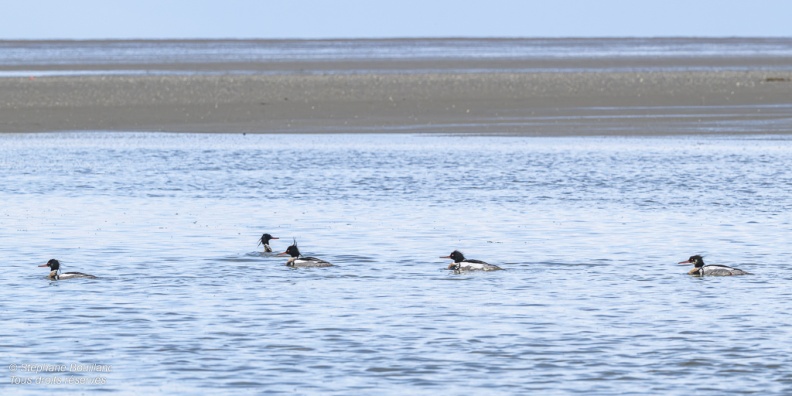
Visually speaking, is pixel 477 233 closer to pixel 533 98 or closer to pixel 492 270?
pixel 492 270

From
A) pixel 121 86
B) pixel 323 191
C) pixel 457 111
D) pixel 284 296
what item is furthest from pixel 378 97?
pixel 284 296

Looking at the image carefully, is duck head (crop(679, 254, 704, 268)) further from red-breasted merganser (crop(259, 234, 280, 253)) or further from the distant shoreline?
the distant shoreline

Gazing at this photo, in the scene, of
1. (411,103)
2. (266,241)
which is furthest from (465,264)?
(411,103)

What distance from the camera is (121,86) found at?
166 ft

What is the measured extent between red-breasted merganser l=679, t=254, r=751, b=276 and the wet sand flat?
19438 millimetres

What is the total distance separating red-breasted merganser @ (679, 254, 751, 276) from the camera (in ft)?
53.9

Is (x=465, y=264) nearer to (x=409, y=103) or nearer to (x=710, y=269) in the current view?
(x=710, y=269)

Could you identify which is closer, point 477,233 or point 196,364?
point 196,364

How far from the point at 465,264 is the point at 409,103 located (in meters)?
27.8

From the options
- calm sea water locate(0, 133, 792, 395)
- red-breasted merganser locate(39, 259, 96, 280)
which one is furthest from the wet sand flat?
red-breasted merganser locate(39, 259, 96, 280)

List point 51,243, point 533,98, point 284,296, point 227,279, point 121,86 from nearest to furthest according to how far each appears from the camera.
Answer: point 284,296, point 227,279, point 51,243, point 533,98, point 121,86

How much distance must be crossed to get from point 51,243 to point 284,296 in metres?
5.16

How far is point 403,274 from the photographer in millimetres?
17000

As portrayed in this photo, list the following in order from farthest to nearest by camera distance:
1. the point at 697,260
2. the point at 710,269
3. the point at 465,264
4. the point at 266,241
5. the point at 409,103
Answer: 1. the point at 409,103
2. the point at 266,241
3. the point at 465,264
4. the point at 697,260
5. the point at 710,269
